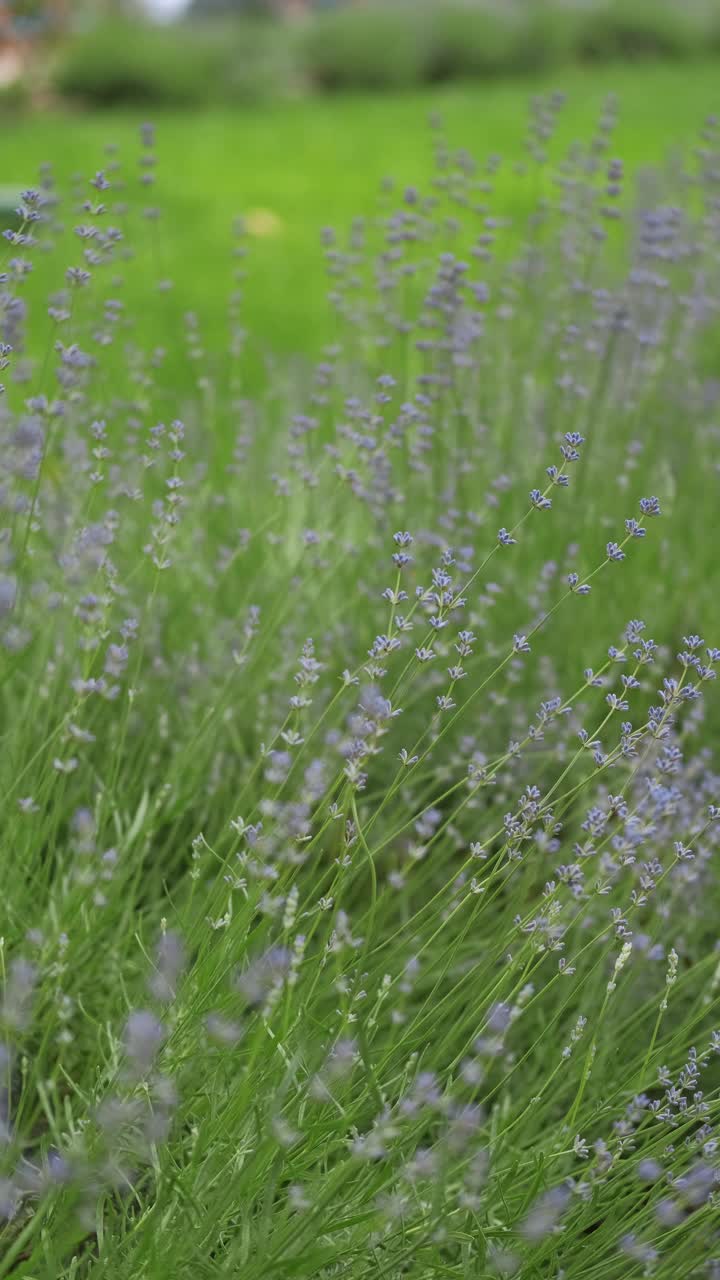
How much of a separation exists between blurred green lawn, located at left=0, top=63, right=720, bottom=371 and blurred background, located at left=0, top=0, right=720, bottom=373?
3 centimetres

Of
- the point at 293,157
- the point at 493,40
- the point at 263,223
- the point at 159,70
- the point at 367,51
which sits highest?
the point at 493,40

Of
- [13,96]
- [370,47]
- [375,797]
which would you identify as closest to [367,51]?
[370,47]

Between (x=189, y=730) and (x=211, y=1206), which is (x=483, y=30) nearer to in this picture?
(x=189, y=730)

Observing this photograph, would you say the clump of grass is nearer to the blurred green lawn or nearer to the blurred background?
the blurred green lawn

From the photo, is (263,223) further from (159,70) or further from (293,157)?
(159,70)

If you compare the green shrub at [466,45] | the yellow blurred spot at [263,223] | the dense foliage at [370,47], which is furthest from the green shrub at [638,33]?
the yellow blurred spot at [263,223]

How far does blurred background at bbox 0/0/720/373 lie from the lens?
28.0ft

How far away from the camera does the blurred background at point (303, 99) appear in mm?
8523

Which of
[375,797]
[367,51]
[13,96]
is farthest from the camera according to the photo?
[367,51]

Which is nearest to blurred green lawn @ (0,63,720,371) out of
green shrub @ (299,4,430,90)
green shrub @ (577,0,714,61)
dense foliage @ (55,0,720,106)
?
green shrub @ (299,4,430,90)

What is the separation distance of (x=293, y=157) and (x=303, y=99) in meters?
4.69

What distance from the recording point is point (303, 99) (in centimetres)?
1500

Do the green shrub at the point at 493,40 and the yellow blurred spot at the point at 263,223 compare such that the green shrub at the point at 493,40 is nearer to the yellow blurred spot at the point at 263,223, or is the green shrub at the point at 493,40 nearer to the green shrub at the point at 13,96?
the green shrub at the point at 13,96

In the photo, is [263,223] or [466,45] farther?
[466,45]
